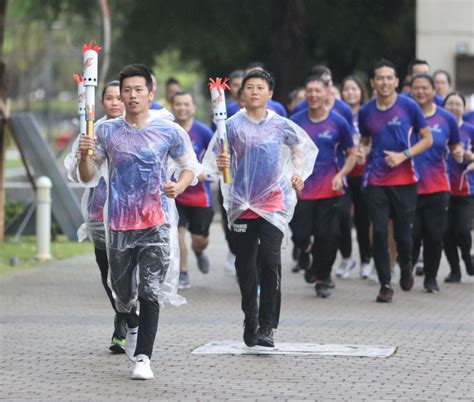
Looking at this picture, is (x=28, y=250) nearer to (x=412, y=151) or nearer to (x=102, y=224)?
(x=412, y=151)

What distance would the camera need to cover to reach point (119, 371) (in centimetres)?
877

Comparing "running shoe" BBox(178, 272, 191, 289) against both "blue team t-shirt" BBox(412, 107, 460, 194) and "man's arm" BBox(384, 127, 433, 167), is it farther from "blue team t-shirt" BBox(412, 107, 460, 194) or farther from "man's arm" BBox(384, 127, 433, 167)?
"man's arm" BBox(384, 127, 433, 167)

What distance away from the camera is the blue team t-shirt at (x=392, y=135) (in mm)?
12367

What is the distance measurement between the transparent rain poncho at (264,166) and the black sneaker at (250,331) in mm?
669

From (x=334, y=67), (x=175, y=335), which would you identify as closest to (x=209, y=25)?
(x=334, y=67)

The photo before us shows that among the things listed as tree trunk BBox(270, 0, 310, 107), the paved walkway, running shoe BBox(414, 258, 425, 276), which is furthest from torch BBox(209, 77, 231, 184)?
tree trunk BBox(270, 0, 310, 107)

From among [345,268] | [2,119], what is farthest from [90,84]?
[2,119]

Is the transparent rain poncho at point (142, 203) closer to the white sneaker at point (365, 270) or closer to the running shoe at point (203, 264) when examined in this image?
the running shoe at point (203, 264)

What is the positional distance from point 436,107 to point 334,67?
18994 millimetres

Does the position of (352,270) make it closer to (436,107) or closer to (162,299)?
(436,107)

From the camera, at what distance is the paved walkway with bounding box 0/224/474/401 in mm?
8070

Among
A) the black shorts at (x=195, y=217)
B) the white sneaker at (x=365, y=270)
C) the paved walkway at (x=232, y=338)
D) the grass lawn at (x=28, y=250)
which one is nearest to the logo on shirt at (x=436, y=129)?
the paved walkway at (x=232, y=338)

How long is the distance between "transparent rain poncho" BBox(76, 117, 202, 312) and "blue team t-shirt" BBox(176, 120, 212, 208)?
190 inches

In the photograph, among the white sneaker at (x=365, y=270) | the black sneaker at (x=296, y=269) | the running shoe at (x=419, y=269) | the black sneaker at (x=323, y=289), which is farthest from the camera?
the black sneaker at (x=296, y=269)
